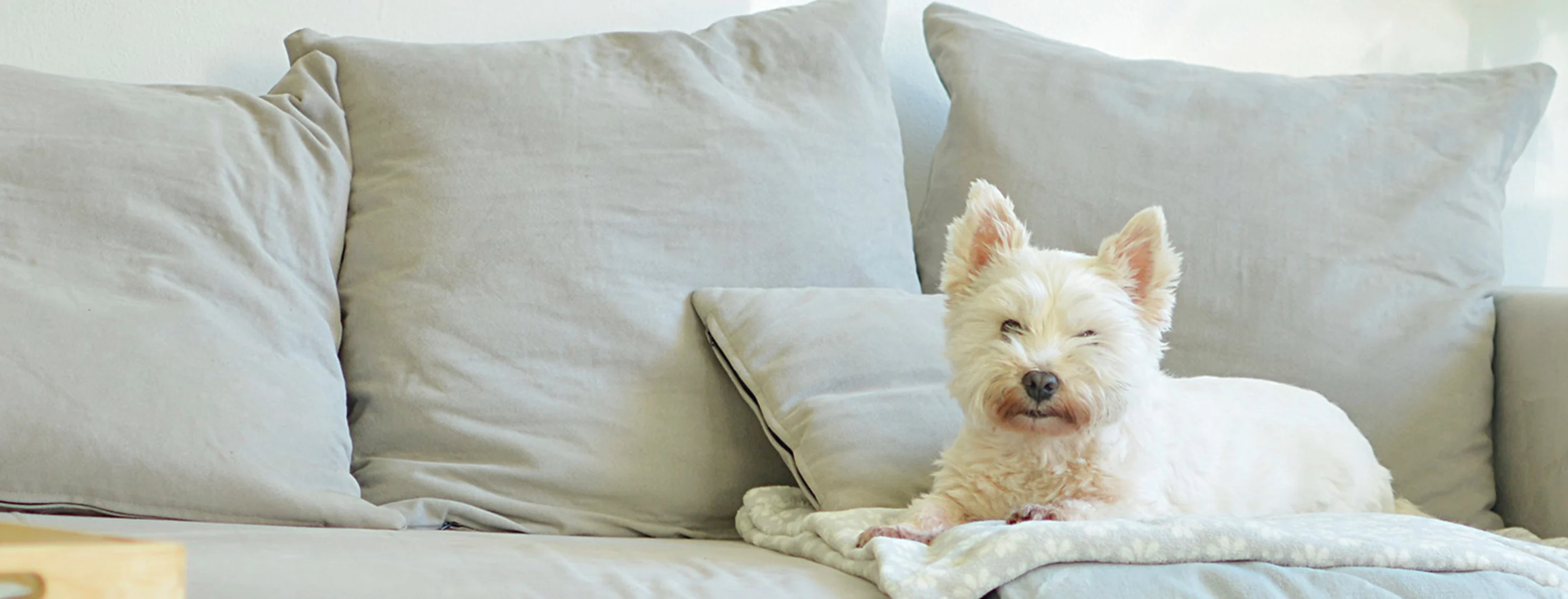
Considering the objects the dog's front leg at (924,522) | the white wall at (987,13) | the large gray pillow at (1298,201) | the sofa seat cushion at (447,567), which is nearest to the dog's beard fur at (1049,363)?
the dog's front leg at (924,522)

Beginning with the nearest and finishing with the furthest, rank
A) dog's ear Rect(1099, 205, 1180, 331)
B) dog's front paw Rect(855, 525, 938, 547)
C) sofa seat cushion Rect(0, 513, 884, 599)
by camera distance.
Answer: sofa seat cushion Rect(0, 513, 884, 599), dog's front paw Rect(855, 525, 938, 547), dog's ear Rect(1099, 205, 1180, 331)

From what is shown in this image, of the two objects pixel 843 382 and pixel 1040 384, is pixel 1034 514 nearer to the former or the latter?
pixel 1040 384

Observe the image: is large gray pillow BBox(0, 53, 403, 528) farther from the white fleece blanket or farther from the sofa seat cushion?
the white fleece blanket

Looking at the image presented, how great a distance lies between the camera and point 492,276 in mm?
1698

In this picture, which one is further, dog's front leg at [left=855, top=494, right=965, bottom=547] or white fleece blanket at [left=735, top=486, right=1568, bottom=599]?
dog's front leg at [left=855, top=494, right=965, bottom=547]

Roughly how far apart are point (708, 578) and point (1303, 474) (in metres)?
0.89

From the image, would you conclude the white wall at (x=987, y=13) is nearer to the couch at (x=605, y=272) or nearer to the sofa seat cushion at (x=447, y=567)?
the couch at (x=605, y=272)

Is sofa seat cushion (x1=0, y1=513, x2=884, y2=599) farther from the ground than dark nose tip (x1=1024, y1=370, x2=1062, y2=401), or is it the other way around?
dark nose tip (x1=1024, y1=370, x2=1062, y2=401)

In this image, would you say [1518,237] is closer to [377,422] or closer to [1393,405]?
[1393,405]

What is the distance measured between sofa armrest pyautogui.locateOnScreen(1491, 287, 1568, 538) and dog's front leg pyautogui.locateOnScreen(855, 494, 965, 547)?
3.34 feet

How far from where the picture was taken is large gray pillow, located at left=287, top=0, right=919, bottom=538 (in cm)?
163

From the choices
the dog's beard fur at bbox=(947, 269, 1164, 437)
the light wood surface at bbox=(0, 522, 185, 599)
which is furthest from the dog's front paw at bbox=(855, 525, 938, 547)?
the light wood surface at bbox=(0, 522, 185, 599)

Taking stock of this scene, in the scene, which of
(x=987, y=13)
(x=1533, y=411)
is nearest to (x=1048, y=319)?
(x=1533, y=411)

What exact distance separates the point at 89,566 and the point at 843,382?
1.15 m
